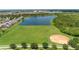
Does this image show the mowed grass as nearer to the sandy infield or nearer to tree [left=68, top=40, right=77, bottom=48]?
the sandy infield

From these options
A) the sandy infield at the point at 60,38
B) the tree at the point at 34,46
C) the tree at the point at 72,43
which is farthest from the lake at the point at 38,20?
the tree at the point at 72,43

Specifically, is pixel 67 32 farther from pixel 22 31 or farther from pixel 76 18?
pixel 22 31

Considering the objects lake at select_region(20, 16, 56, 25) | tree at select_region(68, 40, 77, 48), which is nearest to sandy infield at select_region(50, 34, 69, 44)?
tree at select_region(68, 40, 77, 48)

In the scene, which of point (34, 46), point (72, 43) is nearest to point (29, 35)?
point (34, 46)

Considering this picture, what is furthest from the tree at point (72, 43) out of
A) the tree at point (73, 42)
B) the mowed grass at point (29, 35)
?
the mowed grass at point (29, 35)

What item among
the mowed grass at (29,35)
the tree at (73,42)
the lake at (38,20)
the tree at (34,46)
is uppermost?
the lake at (38,20)

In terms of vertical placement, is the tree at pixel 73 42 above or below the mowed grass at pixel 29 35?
below

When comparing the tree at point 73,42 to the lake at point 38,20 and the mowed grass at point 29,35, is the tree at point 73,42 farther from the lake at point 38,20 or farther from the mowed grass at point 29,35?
the lake at point 38,20
